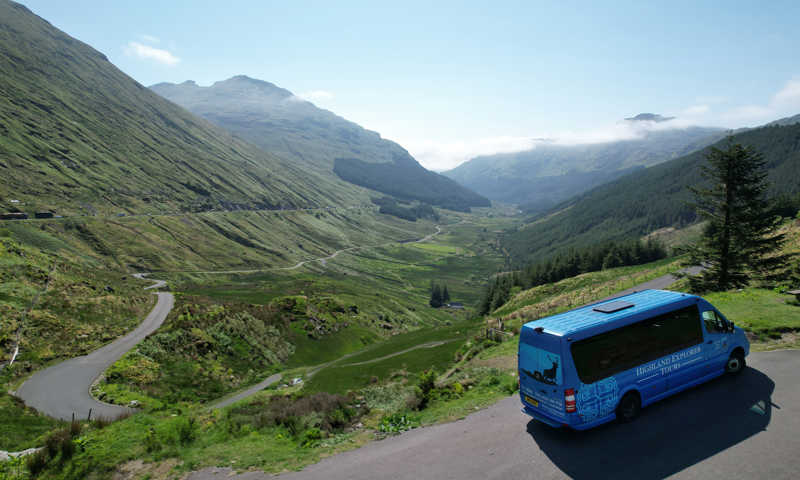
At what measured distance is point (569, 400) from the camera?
12.2m

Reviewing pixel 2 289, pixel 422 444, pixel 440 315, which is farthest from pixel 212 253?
pixel 422 444

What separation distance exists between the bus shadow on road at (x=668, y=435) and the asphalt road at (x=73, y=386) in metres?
34.5

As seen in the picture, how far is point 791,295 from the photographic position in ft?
81.1

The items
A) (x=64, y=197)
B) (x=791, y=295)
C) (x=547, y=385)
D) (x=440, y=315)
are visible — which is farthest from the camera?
(x=64, y=197)

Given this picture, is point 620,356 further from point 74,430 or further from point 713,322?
point 74,430

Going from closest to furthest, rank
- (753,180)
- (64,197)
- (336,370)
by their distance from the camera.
Answer: (753,180), (336,370), (64,197)

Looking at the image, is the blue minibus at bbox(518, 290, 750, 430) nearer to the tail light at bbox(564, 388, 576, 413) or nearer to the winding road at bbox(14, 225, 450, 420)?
the tail light at bbox(564, 388, 576, 413)

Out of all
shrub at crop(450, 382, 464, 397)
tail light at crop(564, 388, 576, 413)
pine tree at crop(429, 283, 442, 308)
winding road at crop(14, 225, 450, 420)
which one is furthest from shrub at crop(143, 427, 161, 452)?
pine tree at crop(429, 283, 442, 308)

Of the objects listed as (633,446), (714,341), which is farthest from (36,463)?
(714,341)

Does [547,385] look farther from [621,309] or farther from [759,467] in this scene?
[759,467]

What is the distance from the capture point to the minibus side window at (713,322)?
1473 centimetres

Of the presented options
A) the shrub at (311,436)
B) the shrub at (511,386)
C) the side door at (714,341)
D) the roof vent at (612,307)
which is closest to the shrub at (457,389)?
the shrub at (511,386)

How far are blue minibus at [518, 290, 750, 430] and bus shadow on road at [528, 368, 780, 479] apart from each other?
48 cm

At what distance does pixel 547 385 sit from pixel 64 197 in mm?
229952
